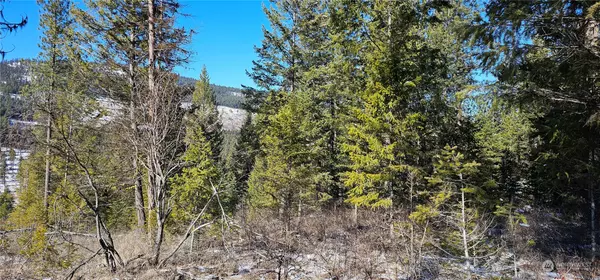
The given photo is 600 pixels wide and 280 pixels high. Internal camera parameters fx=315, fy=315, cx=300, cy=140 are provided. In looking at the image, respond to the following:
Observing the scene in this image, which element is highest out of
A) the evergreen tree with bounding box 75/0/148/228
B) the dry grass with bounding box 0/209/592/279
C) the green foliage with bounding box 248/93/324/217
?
the evergreen tree with bounding box 75/0/148/228

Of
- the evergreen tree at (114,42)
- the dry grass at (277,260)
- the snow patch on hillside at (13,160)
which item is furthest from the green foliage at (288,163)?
the snow patch on hillside at (13,160)

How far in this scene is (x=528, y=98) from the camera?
Result: 653cm

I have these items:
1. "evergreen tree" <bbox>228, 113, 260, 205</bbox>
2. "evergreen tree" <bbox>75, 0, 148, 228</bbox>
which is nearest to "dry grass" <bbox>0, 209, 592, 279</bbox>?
"evergreen tree" <bbox>75, 0, 148, 228</bbox>

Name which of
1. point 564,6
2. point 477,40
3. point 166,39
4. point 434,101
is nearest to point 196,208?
point 166,39

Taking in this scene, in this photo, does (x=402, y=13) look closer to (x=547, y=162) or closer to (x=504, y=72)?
(x=504, y=72)

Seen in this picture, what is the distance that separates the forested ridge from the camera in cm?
620

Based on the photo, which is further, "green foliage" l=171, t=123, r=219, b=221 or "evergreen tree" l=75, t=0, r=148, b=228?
"green foliage" l=171, t=123, r=219, b=221

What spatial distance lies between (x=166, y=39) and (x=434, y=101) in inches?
335

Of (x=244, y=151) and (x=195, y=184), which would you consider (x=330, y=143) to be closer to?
(x=195, y=184)

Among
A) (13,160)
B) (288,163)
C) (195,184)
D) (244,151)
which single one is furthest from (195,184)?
(244,151)

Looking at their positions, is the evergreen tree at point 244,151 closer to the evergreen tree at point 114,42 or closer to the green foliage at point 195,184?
the green foliage at point 195,184

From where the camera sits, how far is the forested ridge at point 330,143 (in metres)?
6.20

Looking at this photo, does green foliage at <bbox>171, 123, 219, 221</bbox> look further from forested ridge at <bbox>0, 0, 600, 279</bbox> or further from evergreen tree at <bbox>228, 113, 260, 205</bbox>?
evergreen tree at <bbox>228, 113, 260, 205</bbox>

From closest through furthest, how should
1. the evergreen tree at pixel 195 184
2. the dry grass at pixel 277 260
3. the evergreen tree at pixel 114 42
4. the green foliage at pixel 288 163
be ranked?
1. the dry grass at pixel 277 260
2. the evergreen tree at pixel 114 42
3. the green foliage at pixel 288 163
4. the evergreen tree at pixel 195 184
